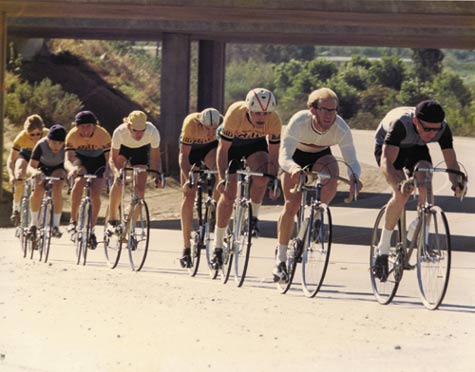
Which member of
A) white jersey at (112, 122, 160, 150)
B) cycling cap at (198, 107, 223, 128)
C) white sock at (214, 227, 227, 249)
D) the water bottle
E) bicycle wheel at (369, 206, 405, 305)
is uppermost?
cycling cap at (198, 107, 223, 128)

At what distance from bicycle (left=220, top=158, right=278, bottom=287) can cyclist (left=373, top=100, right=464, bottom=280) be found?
4.33 feet

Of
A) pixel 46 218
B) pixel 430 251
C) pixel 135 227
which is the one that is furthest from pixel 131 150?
pixel 430 251

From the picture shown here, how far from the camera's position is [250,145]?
565 inches

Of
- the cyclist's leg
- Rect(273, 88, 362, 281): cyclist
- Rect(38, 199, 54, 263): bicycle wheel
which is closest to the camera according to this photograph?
Rect(273, 88, 362, 281): cyclist

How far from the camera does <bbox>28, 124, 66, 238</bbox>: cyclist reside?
58.7 ft

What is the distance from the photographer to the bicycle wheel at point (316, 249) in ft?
41.9

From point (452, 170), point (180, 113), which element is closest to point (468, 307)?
point (452, 170)

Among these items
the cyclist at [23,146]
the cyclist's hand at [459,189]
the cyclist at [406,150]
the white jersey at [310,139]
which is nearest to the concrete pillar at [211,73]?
the cyclist at [23,146]

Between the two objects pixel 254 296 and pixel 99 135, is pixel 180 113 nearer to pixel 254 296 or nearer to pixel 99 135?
pixel 99 135

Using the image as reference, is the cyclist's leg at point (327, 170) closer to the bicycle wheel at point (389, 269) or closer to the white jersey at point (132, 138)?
the bicycle wheel at point (389, 269)

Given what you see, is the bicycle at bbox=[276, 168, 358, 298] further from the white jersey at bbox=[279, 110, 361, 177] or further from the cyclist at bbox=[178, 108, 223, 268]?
the cyclist at bbox=[178, 108, 223, 268]

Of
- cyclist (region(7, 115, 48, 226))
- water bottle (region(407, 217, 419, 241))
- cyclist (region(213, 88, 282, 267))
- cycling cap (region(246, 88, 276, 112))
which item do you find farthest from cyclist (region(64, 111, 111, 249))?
water bottle (region(407, 217, 419, 241))

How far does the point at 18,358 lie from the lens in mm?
10500

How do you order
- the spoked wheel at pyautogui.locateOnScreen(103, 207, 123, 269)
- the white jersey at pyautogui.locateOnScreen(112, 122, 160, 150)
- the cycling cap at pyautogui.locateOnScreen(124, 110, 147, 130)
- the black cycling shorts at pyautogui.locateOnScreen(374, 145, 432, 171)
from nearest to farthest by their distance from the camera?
the black cycling shorts at pyautogui.locateOnScreen(374, 145, 432, 171), the cycling cap at pyautogui.locateOnScreen(124, 110, 147, 130), the white jersey at pyautogui.locateOnScreen(112, 122, 160, 150), the spoked wheel at pyautogui.locateOnScreen(103, 207, 123, 269)
